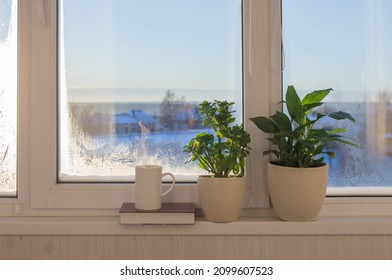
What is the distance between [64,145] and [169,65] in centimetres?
45

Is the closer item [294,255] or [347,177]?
[294,255]

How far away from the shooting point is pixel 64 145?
1.49 metres

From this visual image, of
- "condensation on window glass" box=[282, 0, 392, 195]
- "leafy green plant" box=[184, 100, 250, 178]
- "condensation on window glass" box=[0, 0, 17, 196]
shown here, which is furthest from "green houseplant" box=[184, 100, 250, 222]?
"condensation on window glass" box=[0, 0, 17, 196]

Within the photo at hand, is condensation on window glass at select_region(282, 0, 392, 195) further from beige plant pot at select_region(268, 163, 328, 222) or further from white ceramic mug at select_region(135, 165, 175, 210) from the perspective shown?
white ceramic mug at select_region(135, 165, 175, 210)

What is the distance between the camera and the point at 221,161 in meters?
1.36

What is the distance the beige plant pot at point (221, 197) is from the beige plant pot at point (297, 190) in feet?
0.33

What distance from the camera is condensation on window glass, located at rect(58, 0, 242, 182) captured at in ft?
4.90

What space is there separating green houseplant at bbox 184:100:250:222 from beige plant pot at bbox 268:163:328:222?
0.10 metres

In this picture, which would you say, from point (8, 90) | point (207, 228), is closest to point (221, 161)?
point (207, 228)

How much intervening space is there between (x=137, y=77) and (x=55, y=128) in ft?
1.05

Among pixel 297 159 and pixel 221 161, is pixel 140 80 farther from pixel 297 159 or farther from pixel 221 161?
pixel 297 159
